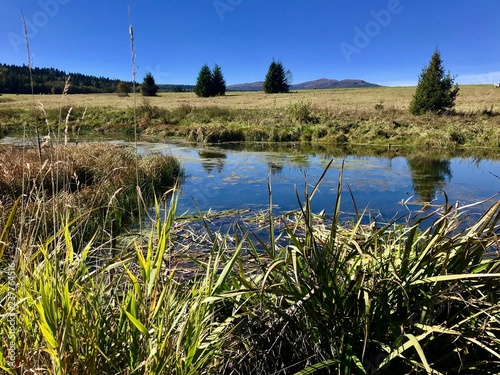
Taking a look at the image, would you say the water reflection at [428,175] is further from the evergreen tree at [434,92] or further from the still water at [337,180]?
the evergreen tree at [434,92]

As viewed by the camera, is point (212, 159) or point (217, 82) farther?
point (217, 82)

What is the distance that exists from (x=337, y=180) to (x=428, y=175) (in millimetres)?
3061

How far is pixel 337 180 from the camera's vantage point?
32.0 ft

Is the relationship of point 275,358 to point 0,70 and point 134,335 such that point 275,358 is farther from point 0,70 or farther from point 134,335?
point 0,70

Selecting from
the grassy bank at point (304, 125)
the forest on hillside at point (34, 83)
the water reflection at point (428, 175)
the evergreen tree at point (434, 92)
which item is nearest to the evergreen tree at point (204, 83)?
the forest on hillside at point (34, 83)

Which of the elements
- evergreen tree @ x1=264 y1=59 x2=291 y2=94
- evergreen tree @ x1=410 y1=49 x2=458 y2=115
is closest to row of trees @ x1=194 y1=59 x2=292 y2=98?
evergreen tree @ x1=264 y1=59 x2=291 y2=94

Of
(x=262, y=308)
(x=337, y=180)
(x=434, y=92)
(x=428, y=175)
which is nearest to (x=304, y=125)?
(x=434, y=92)

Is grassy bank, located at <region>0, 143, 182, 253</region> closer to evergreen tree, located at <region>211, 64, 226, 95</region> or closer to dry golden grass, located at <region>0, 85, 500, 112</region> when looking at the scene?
dry golden grass, located at <region>0, 85, 500, 112</region>

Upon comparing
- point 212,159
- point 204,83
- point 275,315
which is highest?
point 204,83

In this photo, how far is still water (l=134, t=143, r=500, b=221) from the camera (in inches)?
274

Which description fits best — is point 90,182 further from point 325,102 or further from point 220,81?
point 220,81

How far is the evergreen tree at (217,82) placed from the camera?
5028 cm

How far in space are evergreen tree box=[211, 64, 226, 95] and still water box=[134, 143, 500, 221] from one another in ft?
123

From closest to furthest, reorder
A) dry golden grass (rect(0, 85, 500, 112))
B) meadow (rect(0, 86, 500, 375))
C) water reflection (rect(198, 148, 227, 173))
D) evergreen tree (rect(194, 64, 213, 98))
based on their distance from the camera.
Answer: meadow (rect(0, 86, 500, 375)), water reflection (rect(198, 148, 227, 173)), dry golden grass (rect(0, 85, 500, 112)), evergreen tree (rect(194, 64, 213, 98))
